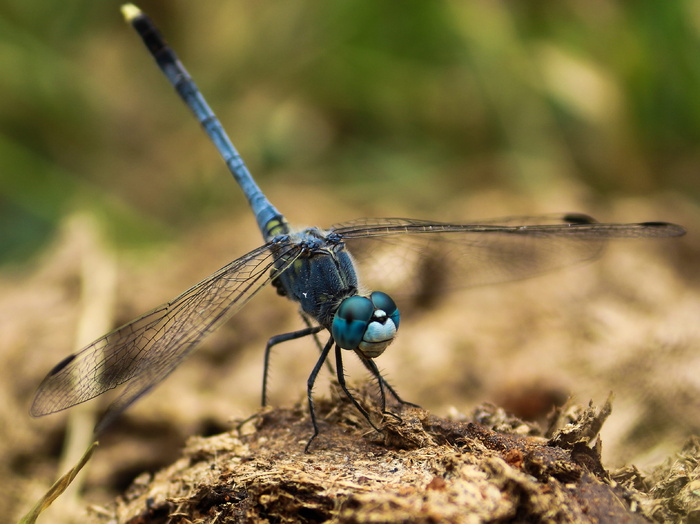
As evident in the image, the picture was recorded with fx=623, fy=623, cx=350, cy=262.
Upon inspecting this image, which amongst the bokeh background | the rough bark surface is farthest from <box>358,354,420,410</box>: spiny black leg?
the bokeh background

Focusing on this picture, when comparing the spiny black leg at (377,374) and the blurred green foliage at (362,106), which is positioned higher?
the blurred green foliage at (362,106)

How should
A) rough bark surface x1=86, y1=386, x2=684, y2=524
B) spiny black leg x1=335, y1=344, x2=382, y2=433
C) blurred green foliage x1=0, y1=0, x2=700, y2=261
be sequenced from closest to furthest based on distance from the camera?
rough bark surface x1=86, y1=386, x2=684, y2=524
spiny black leg x1=335, y1=344, x2=382, y2=433
blurred green foliage x1=0, y1=0, x2=700, y2=261

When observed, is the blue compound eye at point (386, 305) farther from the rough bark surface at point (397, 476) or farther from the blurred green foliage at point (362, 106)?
the blurred green foliage at point (362, 106)

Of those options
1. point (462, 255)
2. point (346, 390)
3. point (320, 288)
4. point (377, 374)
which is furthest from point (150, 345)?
Result: point (462, 255)

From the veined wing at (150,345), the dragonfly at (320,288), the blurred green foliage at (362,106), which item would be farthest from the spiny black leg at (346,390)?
the blurred green foliage at (362,106)

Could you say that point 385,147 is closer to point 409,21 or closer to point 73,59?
point 409,21

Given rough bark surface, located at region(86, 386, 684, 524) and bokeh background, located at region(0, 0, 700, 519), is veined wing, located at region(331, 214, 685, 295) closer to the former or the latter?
bokeh background, located at region(0, 0, 700, 519)
